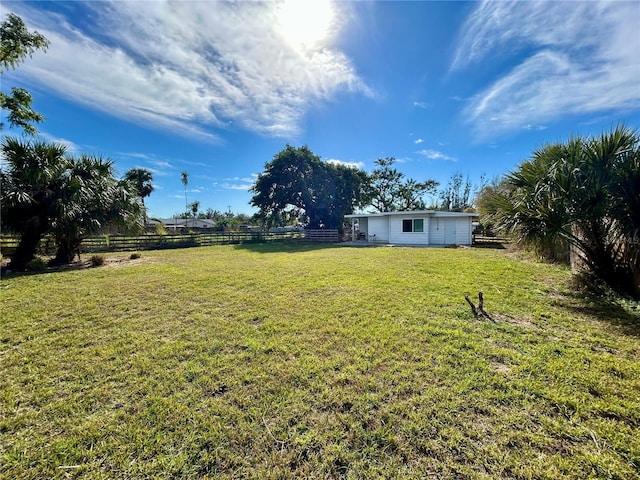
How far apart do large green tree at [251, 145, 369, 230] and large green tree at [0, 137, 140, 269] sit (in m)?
14.6

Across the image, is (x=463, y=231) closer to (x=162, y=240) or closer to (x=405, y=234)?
(x=405, y=234)

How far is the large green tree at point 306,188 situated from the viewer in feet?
73.2

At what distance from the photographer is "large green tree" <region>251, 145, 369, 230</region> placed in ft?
73.2

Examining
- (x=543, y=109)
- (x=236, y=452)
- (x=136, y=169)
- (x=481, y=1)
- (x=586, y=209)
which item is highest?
(x=136, y=169)

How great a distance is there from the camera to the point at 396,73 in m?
9.52

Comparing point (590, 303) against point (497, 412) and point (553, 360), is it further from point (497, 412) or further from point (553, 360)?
point (497, 412)

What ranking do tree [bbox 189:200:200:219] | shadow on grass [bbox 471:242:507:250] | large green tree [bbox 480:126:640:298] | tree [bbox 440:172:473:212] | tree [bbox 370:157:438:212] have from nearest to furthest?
large green tree [bbox 480:126:640:298]
shadow on grass [bbox 471:242:507:250]
tree [bbox 370:157:438:212]
tree [bbox 440:172:473:212]
tree [bbox 189:200:200:219]

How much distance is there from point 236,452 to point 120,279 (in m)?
6.89

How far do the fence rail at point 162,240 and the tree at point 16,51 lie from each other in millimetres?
5489

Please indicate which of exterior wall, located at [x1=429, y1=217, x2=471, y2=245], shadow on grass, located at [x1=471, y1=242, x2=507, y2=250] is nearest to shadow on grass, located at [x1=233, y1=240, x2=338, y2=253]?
exterior wall, located at [x1=429, y1=217, x2=471, y2=245]

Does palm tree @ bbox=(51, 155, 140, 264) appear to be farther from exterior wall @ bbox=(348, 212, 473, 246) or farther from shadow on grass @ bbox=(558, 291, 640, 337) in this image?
exterior wall @ bbox=(348, 212, 473, 246)

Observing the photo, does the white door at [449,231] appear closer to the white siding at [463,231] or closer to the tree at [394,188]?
the white siding at [463,231]

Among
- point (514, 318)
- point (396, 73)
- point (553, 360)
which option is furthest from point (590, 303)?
point (396, 73)

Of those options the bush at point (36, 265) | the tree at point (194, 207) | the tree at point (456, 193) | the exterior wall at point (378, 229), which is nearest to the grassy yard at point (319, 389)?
the bush at point (36, 265)
